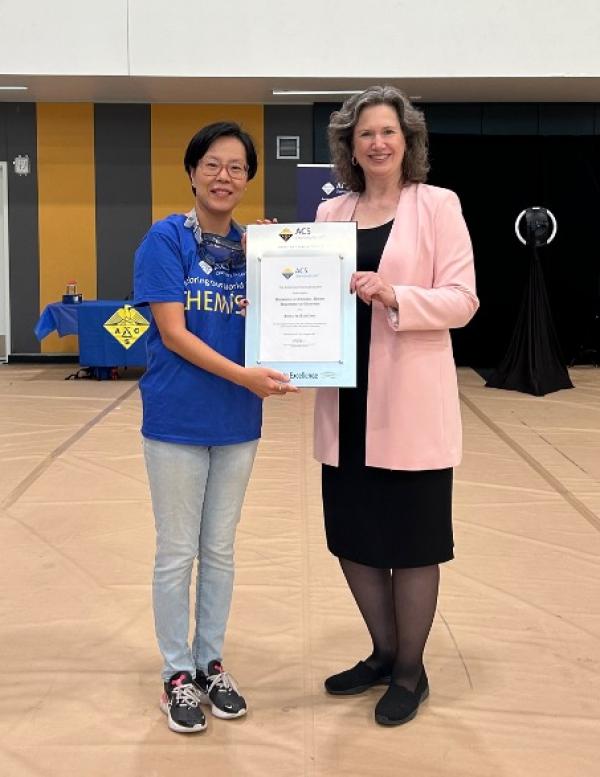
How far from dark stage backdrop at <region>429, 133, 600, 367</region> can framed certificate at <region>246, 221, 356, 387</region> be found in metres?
7.53

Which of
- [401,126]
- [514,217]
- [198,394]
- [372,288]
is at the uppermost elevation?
[514,217]

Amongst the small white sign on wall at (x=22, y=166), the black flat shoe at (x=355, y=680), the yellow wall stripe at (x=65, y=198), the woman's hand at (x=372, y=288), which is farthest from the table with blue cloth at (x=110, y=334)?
the woman's hand at (x=372, y=288)

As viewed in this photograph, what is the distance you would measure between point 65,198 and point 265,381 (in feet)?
26.9

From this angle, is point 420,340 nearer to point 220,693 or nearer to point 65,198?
point 220,693

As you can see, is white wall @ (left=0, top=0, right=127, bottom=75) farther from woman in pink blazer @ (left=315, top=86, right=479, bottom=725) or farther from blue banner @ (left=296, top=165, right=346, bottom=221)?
woman in pink blazer @ (left=315, top=86, right=479, bottom=725)

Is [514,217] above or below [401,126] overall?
above

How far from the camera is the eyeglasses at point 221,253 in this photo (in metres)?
2.19

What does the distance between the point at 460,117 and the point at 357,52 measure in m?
1.87

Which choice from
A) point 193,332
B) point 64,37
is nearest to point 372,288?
point 193,332

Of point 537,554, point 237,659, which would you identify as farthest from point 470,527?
point 237,659

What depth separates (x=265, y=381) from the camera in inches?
83.6

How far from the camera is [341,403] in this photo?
90.8 inches

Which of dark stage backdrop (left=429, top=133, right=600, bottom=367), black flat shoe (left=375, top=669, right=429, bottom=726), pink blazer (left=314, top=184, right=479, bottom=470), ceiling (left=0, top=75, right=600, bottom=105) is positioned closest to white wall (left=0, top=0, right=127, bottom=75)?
ceiling (left=0, top=75, right=600, bottom=105)

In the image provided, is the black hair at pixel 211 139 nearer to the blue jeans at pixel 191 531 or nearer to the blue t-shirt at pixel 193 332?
the blue t-shirt at pixel 193 332
